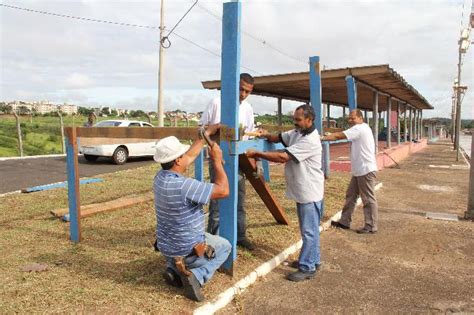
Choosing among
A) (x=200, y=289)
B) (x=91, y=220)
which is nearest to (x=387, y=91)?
(x=91, y=220)

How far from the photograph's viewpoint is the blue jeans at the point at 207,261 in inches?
128

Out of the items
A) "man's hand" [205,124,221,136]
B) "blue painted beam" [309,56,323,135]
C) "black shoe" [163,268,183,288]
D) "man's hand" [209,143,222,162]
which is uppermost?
"blue painted beam" [309,56,323,135]

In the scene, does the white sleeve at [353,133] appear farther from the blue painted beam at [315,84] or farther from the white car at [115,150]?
the white car at [115,150]

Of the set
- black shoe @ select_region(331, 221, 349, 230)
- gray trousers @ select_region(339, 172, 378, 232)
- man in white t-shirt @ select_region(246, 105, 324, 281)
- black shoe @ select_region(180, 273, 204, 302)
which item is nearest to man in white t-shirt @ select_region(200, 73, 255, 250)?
man in white t-shirt @ select_region(246, 105, 324, 281)

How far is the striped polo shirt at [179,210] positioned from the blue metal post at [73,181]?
1.95m

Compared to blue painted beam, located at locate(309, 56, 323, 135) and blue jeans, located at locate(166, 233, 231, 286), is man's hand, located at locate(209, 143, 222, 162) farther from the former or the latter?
blue painted beam, located at locate(309, 56, 323, 135)

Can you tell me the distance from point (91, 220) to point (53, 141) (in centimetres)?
1718

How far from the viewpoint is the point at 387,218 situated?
21.9 feet

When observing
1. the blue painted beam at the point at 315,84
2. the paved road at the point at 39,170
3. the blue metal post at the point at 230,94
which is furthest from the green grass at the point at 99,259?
the paved road at the point at 39,170

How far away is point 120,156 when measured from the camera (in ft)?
48.3

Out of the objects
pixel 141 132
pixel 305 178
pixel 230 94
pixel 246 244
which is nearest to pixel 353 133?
pixel 305 178

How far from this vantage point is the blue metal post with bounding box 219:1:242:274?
11.6 ft

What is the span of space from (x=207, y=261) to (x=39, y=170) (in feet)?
34.3

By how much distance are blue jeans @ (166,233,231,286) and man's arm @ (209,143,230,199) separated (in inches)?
20.0
